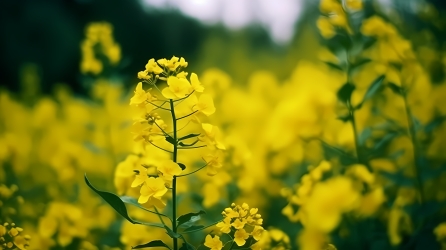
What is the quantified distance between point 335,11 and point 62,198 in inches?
53.5

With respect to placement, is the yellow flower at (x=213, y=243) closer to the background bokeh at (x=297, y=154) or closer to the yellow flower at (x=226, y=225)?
the yellow flower at (x=226, y=225)

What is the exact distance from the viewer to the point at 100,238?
4.96 feet

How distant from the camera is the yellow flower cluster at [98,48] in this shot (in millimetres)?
1800

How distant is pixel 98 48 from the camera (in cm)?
182

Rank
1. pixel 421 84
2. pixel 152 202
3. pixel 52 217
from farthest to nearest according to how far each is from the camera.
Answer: pixel 421 84 → pixel 52 217 → pixel 152 202

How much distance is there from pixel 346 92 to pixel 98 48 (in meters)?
1.20

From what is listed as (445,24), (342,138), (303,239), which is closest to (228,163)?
(342,138)

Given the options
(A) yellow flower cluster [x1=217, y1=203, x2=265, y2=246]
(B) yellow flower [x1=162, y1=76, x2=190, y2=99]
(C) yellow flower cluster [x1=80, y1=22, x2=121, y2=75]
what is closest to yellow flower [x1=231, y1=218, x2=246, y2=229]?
(A) yellow flower cluster [x1=217, y1=203, x2=265, y2=246]

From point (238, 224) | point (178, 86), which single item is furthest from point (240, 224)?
point (178, 86)

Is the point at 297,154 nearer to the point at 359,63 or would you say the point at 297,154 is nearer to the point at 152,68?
the point at 359,63

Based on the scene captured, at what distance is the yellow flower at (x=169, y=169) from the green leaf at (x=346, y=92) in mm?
515

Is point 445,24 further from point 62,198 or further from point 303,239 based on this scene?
point 62,198

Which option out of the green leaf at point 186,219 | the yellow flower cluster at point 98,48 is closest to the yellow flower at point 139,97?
the green leaf at point 186,219

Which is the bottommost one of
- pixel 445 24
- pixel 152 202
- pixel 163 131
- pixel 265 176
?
pixel 152 202
